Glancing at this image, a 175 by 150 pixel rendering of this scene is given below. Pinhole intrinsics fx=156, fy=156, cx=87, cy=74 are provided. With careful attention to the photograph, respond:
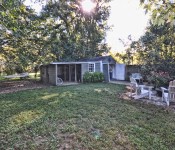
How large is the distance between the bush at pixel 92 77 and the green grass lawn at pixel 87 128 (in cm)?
828

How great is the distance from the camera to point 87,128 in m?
3.96

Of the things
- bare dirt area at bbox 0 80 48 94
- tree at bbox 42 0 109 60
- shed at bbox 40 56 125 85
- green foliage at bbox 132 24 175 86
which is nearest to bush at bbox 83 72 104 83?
shed at bbox 40 56 125 85

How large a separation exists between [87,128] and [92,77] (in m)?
10.4

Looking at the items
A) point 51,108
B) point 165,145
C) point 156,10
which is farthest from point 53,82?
point 156,10

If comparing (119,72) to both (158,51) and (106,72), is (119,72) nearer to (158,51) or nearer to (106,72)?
(106,72)

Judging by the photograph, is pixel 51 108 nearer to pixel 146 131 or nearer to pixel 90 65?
pixel 146 131

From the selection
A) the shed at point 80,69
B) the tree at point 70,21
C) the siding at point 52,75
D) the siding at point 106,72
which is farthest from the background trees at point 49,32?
the siding at point 106,72

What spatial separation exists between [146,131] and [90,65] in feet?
38.1

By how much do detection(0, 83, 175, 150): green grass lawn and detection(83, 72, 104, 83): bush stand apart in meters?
8.28

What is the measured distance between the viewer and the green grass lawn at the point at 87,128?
322 cm

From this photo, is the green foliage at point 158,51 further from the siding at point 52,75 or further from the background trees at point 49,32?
the siding at point 52,75

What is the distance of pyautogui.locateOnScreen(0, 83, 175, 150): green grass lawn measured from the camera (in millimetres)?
3217

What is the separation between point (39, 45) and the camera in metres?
12.1

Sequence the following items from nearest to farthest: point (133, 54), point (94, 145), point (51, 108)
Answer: point (94, 145), point (51, 108), point (133, 54)
